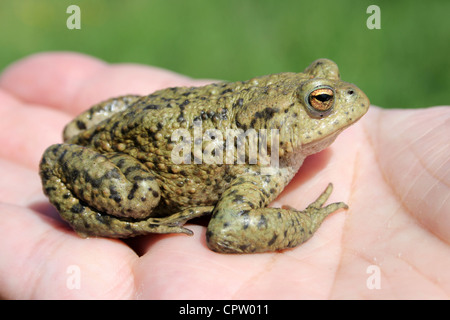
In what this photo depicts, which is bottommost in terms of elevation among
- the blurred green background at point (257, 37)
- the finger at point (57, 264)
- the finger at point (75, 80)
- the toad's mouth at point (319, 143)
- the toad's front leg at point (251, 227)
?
the finger at point (57, 264)

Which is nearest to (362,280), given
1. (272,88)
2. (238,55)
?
(272,88)

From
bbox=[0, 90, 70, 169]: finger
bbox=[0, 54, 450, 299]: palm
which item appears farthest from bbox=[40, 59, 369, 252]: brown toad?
bbox=[0, 90, 70, 169]: finger

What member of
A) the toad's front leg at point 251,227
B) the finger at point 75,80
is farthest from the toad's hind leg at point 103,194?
the finger at point 75,80

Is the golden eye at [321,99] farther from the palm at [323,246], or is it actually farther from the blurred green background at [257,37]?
the blurred green background at [257,37]

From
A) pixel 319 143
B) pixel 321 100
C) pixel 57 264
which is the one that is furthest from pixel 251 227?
pixel 57 264

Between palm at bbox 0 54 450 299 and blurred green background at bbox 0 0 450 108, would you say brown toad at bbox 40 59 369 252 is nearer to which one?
palm at bbox 0 54 450 299
